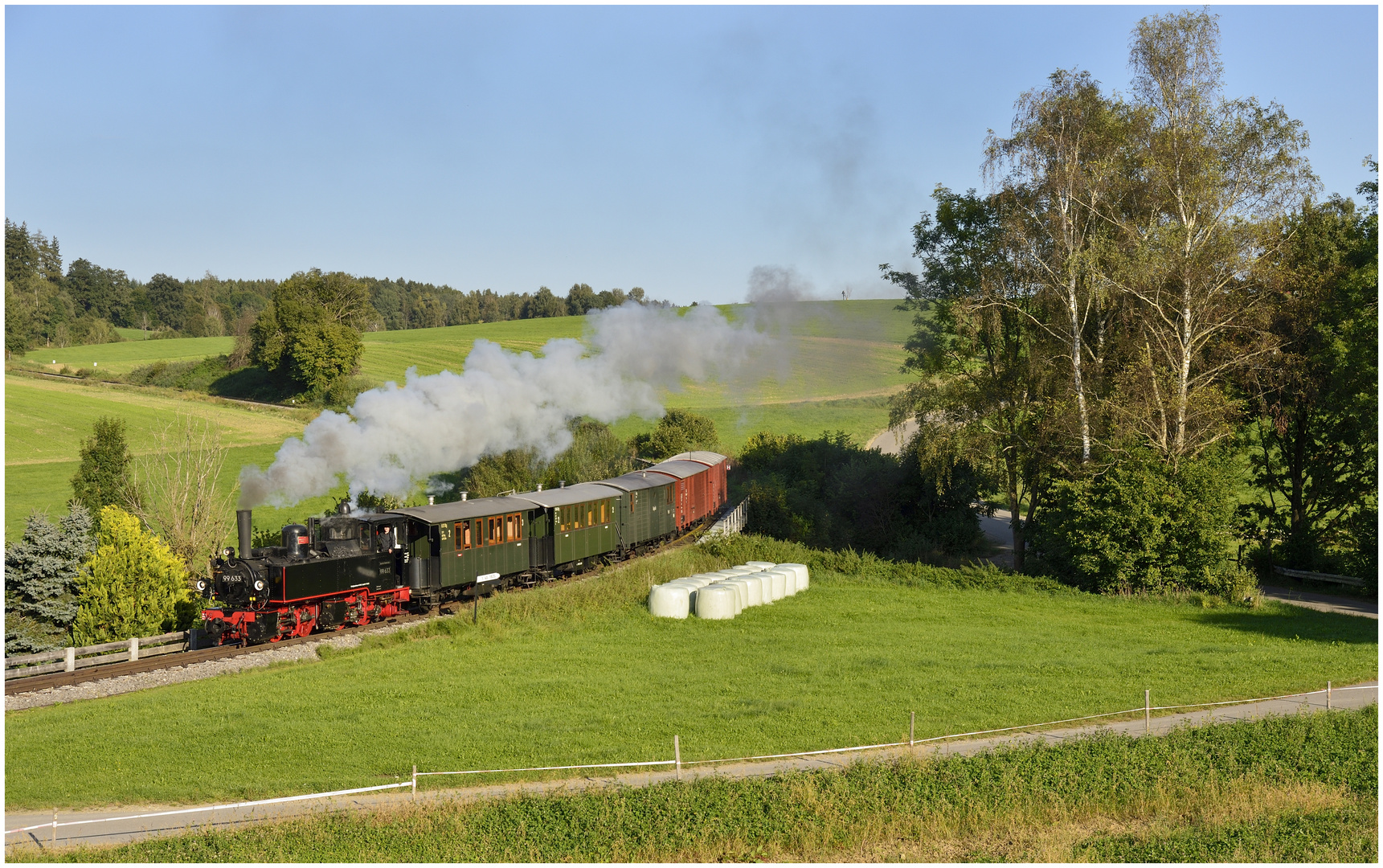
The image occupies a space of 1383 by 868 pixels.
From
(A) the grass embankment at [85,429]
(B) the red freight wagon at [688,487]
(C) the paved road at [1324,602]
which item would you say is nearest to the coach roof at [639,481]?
(B) the red freight wagon at [688,487]

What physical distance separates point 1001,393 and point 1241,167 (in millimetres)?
10946

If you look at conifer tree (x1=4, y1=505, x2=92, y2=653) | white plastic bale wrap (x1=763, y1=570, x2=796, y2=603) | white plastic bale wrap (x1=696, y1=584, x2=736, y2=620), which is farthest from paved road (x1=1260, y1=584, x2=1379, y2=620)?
conifer tree (x1=4, y1=505, x2=92, y2=653)

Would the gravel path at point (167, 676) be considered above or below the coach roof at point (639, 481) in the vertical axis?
below

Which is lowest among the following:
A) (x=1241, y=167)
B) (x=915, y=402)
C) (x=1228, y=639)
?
(x=1228, y=639)

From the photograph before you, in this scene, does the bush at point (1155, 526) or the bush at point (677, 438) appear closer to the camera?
the bush at point (1155, 526)

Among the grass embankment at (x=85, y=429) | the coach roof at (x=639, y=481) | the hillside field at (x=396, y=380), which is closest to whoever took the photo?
the coach roof at (x=639, y=481)

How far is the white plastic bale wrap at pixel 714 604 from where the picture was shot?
92.1ft

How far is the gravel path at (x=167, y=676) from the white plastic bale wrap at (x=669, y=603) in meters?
8.23

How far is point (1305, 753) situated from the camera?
15.5 metres

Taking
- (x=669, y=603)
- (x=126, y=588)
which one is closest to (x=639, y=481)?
(x=669, y=603)

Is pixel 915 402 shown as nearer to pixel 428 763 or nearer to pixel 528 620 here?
pixel 528 620

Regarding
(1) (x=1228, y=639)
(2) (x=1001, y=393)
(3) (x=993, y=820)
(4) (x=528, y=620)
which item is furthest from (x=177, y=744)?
(2) (x=1001, y=393)

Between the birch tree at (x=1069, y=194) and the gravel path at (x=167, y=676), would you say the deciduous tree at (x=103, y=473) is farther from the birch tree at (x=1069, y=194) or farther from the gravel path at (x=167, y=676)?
the birch tree at (x=1069, y=194)

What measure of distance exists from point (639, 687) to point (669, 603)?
7.65m
